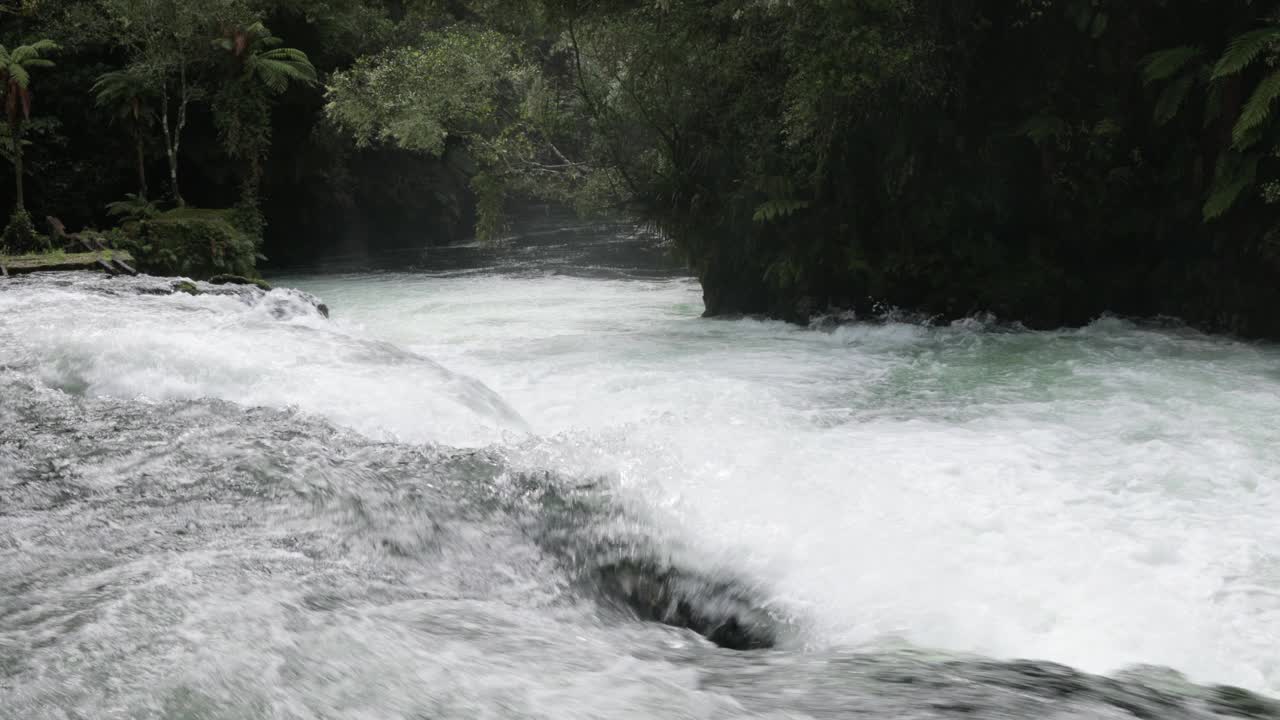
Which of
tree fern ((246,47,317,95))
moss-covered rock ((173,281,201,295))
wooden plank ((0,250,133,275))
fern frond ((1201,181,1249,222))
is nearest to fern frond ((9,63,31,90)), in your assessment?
tree fern ((246,47,317,95))

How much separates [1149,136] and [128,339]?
10.3 m

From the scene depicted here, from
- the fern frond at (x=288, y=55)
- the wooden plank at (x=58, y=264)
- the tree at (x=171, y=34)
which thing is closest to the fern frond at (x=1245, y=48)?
the wooden plank at (x=58, y=264)

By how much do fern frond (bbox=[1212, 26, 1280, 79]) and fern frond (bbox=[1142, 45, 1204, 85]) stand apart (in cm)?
94

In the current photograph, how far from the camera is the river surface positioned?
2891mm

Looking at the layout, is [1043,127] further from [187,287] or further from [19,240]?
[19,240]

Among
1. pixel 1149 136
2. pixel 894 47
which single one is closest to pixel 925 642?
pixel 894 47

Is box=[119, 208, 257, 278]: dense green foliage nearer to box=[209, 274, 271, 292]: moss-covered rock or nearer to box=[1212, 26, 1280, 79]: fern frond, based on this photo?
box=[209, 274, 271, 292]: moss-covered rock

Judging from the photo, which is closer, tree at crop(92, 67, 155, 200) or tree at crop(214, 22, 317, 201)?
tree at crop(92, 67, 155, 200)

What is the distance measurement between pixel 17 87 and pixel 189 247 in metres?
5.04

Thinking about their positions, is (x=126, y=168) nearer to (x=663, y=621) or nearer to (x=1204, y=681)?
(x=663, y=621)

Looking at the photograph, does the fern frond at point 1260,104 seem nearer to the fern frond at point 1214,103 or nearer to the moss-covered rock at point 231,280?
the fern frond at point 1214,103

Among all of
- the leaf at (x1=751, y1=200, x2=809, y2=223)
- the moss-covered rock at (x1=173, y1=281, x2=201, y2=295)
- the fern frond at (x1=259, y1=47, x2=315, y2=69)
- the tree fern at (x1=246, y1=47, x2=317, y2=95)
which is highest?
the fern frond at (x1=259, y1=47, x2=315, y2=69)

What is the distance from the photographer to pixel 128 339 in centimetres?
694

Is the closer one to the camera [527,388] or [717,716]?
[717,716]
